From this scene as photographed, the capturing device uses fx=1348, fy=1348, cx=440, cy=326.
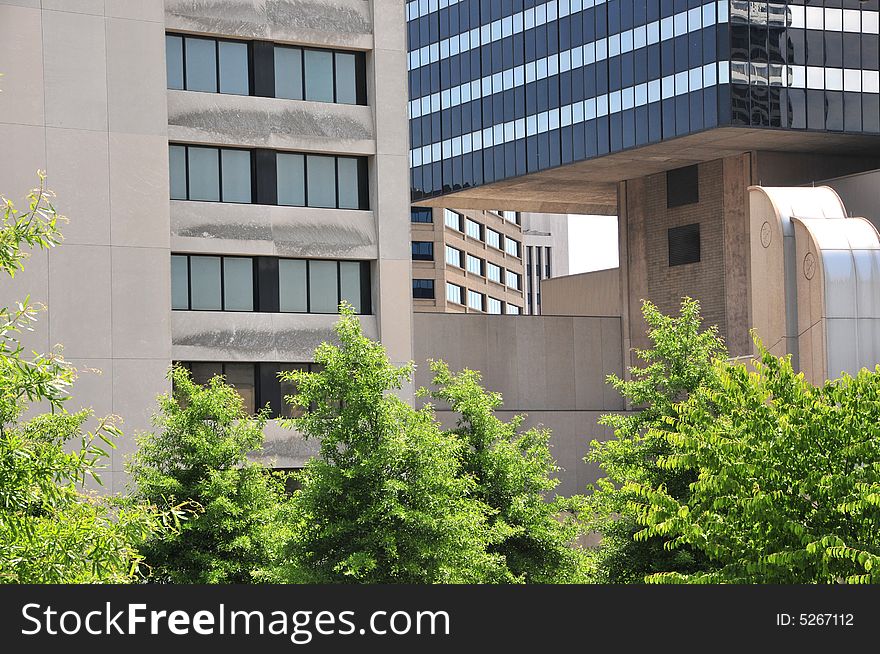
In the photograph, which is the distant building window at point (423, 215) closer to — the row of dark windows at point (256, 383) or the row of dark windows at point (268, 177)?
the row of dark windows at point (268, 177)

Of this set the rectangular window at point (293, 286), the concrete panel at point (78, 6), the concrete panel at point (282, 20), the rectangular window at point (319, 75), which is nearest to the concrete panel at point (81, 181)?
the concrete panel at point (78, 6)

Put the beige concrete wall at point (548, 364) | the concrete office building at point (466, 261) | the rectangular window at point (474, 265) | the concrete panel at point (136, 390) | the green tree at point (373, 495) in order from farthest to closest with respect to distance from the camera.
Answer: the rectangular window at point (474, 265)
the concrete office building at point (466, 261)
the beige concrete wall at point (548, 364)
the concrete panel at point (136, 390)
the green tree at point (373, 495)

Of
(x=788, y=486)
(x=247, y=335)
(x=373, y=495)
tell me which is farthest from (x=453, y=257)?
(x=788, y=486)

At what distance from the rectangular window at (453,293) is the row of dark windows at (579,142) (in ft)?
141

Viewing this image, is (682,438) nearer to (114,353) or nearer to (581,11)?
(114,353)

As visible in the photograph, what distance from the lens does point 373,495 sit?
28062 mm

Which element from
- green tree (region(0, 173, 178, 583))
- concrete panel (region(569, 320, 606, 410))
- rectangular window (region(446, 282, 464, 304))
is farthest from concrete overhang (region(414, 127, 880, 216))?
green tree (region(0, 173, 178, 583))

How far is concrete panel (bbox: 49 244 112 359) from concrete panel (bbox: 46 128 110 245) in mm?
536

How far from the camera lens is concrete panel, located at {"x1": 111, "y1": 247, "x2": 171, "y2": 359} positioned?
45531 millimetres

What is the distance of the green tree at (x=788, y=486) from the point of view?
20.1 metres

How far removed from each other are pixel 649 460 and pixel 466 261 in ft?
321

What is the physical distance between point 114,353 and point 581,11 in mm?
35774

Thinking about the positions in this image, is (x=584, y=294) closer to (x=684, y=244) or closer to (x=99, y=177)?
(x=684, y=244)

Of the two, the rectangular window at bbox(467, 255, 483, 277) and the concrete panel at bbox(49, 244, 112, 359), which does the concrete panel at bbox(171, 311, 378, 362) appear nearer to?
the concrete panel at bbox(49, 244, 112, 359)
